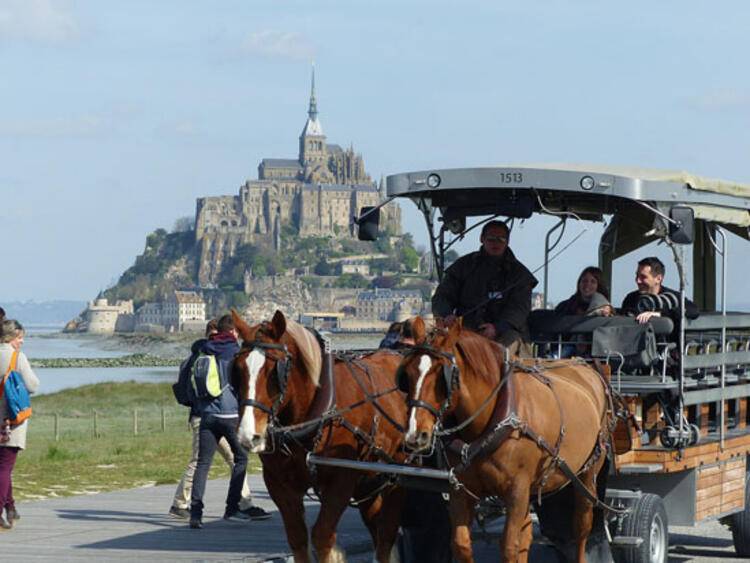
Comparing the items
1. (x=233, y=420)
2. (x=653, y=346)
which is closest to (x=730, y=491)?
(x=653, y=346)

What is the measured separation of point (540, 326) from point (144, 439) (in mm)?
Answer: 18488

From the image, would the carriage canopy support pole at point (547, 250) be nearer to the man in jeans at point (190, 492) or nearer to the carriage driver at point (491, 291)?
the carriage driver at point (491, 291)

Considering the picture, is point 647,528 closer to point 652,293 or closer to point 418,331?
point 652,293

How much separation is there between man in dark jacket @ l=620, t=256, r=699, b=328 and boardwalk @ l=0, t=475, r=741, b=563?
2.15 metres

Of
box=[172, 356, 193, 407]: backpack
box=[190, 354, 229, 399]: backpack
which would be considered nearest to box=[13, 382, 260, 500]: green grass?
box=[172, 356, 193, 407]: backpack

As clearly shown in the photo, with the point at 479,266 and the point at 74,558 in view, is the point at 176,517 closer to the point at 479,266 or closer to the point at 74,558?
the point at 74,558

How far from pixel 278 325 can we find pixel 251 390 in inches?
19.8

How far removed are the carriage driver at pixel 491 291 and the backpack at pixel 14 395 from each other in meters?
3.91

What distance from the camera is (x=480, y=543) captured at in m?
14.9

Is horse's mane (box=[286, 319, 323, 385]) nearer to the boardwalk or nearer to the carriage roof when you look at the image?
the boardwalk

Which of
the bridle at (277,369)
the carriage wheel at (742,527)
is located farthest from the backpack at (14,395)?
the carriage wheel at (742,527)

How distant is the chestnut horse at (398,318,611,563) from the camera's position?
9.48 metres

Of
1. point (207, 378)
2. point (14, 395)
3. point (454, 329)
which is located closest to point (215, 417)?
point (207, 378)

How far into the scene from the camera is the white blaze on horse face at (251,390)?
32.4ft
